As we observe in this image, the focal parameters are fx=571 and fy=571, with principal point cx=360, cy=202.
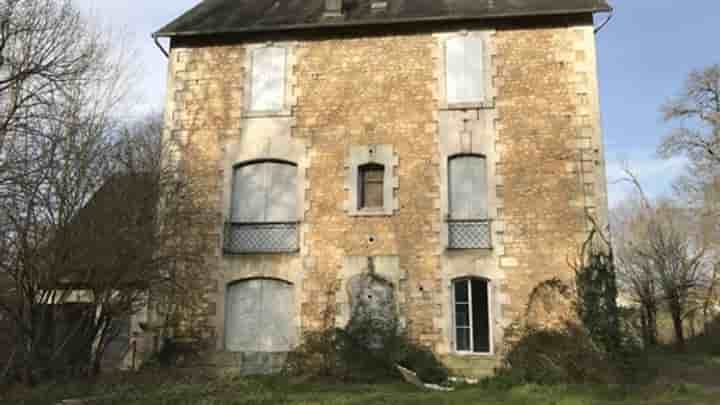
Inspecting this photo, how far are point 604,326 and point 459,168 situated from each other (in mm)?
4024

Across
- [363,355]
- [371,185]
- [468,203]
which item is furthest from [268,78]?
[363,355]

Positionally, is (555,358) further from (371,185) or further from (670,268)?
(670,268)

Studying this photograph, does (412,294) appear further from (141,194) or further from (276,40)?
(276,40)

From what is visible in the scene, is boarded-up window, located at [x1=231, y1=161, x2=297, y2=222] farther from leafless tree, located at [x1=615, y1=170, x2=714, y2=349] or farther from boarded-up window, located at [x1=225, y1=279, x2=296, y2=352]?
leafless tree, located at [x1=615, y1=170, x2=714, y2=349]

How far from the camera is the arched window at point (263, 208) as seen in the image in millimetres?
11773

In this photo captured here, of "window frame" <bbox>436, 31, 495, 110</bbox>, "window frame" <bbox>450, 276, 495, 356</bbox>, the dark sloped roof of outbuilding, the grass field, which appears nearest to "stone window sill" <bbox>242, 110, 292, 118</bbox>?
the dark sloped roof of outbuilding

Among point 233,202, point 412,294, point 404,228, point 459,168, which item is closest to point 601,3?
point 459,168

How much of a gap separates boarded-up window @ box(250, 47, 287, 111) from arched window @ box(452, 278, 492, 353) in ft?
17.8

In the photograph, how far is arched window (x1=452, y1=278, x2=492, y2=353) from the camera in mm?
10930

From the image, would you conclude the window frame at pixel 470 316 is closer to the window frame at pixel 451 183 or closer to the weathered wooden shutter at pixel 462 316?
the weathered wooden shutter at pixel 462 316

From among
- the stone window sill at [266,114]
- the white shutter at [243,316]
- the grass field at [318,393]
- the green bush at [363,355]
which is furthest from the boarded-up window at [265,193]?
the grass field at [318,393]

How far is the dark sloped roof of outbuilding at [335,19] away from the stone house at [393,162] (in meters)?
0.06

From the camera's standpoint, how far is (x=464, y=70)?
12.0 m

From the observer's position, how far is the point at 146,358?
1130 centimetres
